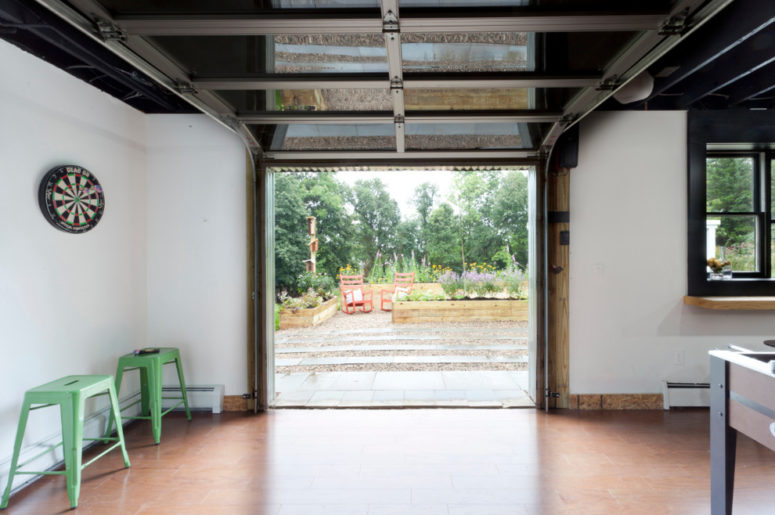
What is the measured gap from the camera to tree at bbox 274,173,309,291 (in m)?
10.6

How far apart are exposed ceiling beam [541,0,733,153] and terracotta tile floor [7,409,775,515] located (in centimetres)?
216

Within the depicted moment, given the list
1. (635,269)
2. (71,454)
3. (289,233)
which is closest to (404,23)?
(71,454)

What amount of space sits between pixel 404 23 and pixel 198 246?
259cm

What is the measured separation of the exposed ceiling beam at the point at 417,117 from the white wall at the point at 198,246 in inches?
37.0

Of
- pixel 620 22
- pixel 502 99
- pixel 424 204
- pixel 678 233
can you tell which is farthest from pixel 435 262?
pixel 620 22

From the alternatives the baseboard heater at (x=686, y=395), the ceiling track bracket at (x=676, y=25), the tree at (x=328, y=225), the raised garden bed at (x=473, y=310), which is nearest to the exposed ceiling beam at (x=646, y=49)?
the ceiling track bracket at (x=676, y=25)

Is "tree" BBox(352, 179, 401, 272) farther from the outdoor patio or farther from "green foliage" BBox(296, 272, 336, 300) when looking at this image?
the outdoor patio

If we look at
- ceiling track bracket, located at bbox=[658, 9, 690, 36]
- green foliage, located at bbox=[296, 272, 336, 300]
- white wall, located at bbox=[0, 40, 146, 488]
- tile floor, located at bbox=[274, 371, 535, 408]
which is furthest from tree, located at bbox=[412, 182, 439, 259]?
ceiling track bracket, located at bbox=[658, 9, 690, 36]

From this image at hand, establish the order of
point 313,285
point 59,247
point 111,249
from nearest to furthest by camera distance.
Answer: point 59,247, point 111,249, point 313,285

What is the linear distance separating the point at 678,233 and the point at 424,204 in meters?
10.3

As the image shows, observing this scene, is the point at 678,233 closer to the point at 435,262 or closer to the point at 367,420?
the point at 367,420

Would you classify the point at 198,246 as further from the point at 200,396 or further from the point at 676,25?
the point at 676,25

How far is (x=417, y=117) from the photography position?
9.13 ft

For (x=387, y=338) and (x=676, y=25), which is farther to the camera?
(x=387, y=338)
